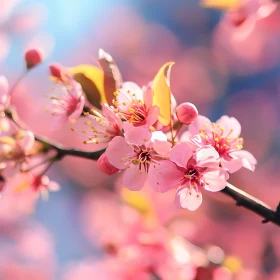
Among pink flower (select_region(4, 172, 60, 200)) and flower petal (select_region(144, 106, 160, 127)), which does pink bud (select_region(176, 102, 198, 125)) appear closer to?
flower petal (select_region(144, 106, 160, 127))

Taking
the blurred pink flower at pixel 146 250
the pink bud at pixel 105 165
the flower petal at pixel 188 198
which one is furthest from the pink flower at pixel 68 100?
the blurred pink flower at pixel 146 250

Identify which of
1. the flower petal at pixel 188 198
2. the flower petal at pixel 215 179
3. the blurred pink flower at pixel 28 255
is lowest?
the blurred pink flower at pixel 28 255

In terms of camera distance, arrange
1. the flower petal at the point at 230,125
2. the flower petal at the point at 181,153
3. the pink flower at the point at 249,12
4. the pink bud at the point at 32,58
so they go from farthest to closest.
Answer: the pink flower at the point at 249,12, the pink bud at the point at 32,58, the flower petal at the point at 230,125, the flower petal at the point at 181,153

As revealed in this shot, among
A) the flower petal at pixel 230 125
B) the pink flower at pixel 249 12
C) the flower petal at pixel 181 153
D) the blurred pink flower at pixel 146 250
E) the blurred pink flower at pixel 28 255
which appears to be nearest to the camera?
the flower petal at pixel 181 153

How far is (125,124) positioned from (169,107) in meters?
0.08

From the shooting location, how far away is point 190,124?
720 mm

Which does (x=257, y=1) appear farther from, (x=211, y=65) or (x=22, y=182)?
(x=211, y=65)

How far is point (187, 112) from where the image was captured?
729mm

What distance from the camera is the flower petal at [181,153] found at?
67cm

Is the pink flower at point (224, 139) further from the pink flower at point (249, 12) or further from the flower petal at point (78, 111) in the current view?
the pink flower at point (249, 12)

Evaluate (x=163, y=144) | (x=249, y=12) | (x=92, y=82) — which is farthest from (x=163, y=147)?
(x=249, y=12)

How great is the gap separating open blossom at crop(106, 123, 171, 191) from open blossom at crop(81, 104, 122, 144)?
42 mm

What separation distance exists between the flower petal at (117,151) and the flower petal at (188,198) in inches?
3.7

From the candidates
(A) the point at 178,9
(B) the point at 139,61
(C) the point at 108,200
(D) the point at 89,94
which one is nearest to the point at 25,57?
(D) the point at 89,94
